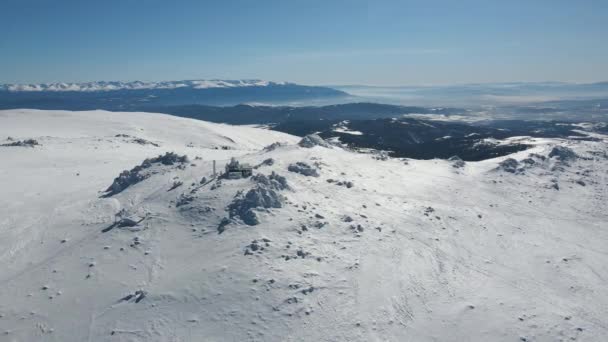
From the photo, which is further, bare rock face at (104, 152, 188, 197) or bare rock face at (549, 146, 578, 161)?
bare rock face at (549, 146, 578, 161)

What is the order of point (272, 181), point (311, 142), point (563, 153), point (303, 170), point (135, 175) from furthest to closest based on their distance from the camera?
point (563, 153) < point (311, 142) < point (135, 175) < point (303, 170) < point (272, 181)

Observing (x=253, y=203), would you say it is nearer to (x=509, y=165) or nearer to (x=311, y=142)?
(x=311, y=142)

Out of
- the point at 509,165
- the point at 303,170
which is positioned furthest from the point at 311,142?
the point at 509,165

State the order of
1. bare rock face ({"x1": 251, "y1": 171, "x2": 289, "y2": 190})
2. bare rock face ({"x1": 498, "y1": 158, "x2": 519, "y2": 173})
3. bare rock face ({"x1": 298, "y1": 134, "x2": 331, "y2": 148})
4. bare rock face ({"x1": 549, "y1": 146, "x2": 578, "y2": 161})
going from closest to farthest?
bare rock face ({"x1": 251, "y1": 171, "x2": 289, "y2": 190})
bare rock face ({"x1": 498, "y1": 158, "x2": 519, "y2": 173})
bare rock face ({"x1": 298, "y1": 134, "x2": 331, "y2": 148})
bare rock face ({"x1": 549, "y1": 146, "x2": 578, "y2": 161})

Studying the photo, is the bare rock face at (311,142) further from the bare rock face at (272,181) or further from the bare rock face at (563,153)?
the bare rock face at (563,153)

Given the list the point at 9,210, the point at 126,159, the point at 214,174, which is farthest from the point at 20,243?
the point at 126,159

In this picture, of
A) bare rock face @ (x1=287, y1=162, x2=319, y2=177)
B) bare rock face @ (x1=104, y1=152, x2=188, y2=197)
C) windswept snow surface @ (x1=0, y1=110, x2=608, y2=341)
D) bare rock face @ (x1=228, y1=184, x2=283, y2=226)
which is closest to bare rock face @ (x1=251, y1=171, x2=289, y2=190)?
windswept snow surface @ (x1=0, y1=110, x2=608, y2=341)

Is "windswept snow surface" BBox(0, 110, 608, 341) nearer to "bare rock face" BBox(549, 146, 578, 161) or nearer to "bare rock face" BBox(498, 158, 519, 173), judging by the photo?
"bare rock face" BBox(498, 158, 519, 173)
